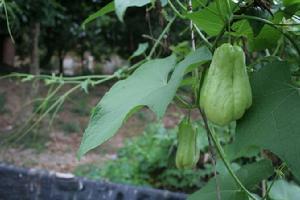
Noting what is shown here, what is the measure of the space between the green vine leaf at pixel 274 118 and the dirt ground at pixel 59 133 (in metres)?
2.42

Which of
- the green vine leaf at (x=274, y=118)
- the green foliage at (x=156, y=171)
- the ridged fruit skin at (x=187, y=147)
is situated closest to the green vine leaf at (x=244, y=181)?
the ridged fruit skin at (x=187, y=147)

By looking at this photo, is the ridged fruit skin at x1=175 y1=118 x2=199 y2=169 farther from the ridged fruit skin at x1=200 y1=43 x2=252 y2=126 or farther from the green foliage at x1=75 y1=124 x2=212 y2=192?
the green foliage at x1=75 y1=124 x2=212 y2=192

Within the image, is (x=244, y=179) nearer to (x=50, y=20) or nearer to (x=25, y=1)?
(x=25, y=1)

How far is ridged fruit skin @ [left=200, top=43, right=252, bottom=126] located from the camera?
518 mm

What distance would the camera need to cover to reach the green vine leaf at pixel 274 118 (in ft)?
1.66

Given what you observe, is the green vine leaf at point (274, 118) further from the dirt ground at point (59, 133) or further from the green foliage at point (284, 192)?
the dirt ground at point (59, 133)

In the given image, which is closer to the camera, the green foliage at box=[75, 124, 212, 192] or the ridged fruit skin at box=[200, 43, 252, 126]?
the ridged fruit skin at box=[200, 43, 252, 126]

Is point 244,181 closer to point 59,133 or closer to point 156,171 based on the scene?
point 156,171

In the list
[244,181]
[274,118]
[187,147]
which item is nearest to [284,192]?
[244,181]

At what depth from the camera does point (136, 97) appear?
0.57 m

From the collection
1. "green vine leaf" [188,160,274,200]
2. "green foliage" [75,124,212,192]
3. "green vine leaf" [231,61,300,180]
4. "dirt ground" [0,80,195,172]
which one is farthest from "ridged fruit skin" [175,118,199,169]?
"dirt ground" [0,80,195,172]

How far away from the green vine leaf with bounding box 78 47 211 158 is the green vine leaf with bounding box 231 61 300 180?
0.08 m

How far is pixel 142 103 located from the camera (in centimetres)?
54

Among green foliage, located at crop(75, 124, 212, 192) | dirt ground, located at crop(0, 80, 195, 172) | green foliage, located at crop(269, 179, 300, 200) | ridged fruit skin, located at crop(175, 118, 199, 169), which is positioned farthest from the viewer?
dirt ground, located at crop(0, 80, 195, 172)
